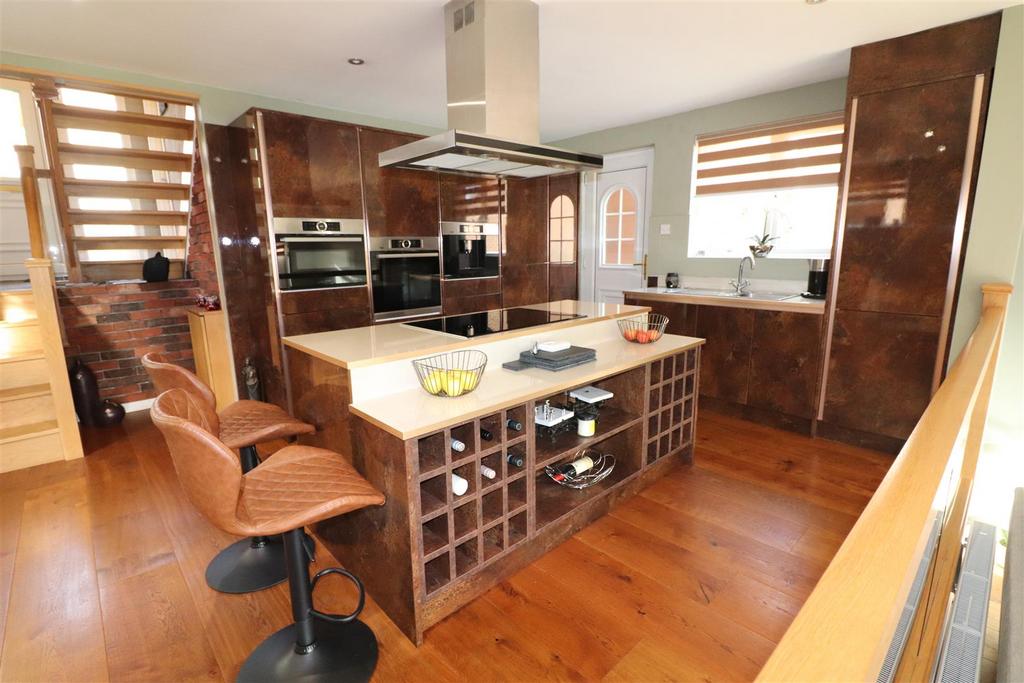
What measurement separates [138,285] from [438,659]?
393cm

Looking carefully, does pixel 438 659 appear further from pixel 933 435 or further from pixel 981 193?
pixel 981 193

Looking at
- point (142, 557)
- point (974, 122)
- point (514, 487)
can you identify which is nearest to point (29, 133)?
point (142, 557)

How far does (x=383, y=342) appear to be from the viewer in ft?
6.88

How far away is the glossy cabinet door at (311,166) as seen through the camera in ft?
10.7

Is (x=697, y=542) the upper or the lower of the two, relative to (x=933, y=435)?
lower

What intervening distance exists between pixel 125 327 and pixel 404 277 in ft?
7.41

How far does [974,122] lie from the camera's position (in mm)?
2559

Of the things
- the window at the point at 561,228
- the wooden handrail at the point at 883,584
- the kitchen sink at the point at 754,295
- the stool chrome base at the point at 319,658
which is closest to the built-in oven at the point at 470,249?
the window at the point at 561,228

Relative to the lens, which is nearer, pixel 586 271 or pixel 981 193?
pixel 981 193

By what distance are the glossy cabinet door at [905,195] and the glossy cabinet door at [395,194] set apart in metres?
3.02

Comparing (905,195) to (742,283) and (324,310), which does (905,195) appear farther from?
(324,310)

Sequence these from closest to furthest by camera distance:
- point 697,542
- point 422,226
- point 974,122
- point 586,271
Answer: point 697,542, point 974,122, point 422,226, point 586,271

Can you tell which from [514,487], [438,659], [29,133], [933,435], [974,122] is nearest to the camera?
[933,435]

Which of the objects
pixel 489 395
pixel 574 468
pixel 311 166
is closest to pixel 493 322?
pixel 489 395
